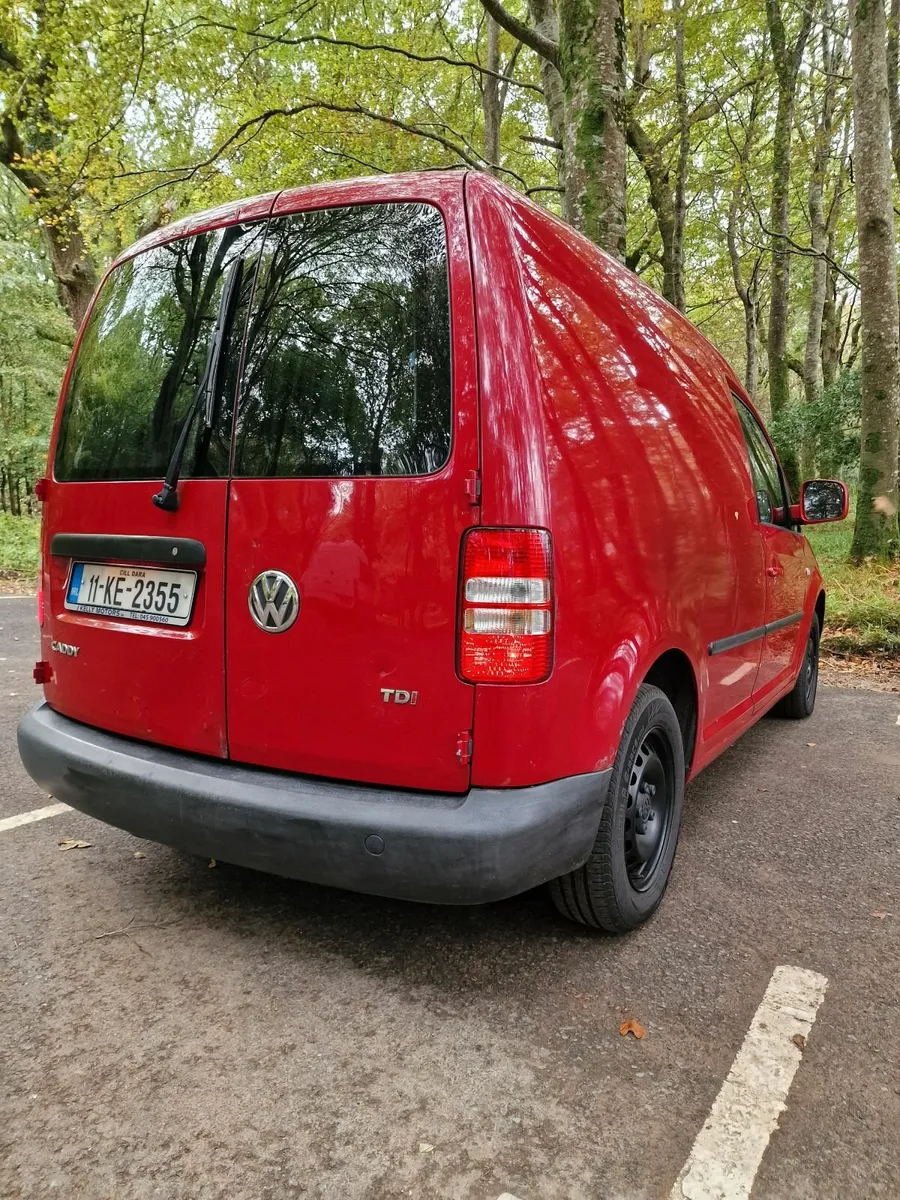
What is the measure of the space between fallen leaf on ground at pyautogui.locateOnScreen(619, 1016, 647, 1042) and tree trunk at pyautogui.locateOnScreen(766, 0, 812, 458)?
497 inches

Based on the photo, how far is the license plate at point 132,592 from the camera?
2.10m

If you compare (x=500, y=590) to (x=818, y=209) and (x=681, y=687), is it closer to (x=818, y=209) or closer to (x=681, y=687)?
(x=681, y=687)

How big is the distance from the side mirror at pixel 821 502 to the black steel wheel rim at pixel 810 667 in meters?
1.07

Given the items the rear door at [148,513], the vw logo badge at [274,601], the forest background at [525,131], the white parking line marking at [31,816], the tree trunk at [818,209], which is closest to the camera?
the vw logo badge at [274,601]

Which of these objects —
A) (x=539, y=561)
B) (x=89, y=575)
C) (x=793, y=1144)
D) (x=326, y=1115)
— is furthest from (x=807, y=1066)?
(x=89, y=575)

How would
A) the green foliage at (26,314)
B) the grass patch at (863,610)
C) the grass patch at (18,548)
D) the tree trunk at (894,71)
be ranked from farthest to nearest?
the green foliage at (26,314) < the grass patch at (18,548) < the tree trunk at (894,71) < the grass patch at (863,610)

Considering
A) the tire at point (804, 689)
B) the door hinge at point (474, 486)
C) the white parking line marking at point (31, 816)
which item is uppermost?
the door hinge at point (474, 486)

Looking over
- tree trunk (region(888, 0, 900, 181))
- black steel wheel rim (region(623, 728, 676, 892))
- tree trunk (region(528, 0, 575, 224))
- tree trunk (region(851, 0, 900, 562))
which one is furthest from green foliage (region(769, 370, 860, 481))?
black steel wheel rim (region(623, 728, 676, 892))

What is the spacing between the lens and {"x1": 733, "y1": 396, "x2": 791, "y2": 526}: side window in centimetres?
340

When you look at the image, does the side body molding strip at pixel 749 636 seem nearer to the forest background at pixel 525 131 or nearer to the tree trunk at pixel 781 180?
the forest background at pixel 525 131

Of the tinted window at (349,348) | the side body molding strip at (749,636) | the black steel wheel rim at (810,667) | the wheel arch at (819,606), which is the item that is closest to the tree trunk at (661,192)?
the wheel arch at (819,606)

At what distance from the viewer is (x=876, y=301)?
802 centimetres

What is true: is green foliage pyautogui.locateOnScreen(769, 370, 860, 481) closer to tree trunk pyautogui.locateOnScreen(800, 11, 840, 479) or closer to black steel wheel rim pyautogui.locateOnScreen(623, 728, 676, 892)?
tree trunk pyautogui.locateOnScreen(800, 11, 840, 479)

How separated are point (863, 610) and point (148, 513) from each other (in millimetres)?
6642
